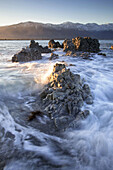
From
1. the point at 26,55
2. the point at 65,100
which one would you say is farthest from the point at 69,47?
the point at 65,100

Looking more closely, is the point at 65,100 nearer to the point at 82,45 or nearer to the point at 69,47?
the point at 69,47

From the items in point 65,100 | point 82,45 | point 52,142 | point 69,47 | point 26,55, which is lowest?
point 52,142

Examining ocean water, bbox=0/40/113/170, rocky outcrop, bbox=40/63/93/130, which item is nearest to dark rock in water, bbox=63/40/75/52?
rocky outcrop, bbox=40/63/93/130

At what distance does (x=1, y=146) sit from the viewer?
6.56 ft

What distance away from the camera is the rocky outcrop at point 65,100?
2578 millimetres

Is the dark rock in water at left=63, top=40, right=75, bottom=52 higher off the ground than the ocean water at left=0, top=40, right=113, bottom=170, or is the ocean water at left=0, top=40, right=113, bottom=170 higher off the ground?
the dark rock in water at left=63, top=40, right=75, bottom=52

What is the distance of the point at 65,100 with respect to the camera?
284cm

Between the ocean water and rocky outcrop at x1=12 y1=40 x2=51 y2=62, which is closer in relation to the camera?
the ocean water

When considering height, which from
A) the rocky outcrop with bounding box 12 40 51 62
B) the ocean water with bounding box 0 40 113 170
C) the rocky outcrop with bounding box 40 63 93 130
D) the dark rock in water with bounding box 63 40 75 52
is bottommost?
the ocean water with bounding box 0 40 113 170

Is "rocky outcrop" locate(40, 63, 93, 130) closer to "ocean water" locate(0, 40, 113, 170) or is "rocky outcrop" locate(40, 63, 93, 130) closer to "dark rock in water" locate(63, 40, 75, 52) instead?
"ocean water" locate(0, 40, 113, 170)

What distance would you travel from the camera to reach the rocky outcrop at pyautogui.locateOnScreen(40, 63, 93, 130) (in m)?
2.58

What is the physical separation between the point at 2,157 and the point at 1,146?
8.3 inches

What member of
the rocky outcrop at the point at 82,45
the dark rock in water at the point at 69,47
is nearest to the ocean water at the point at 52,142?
the dark rock in water at the point at 69,47

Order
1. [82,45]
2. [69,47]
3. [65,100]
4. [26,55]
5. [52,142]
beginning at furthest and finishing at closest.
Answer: [69,47]
[82,45]
[26,55]
[65,100]
[52,142]
